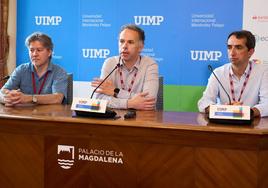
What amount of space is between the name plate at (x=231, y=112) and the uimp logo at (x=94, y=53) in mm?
2351

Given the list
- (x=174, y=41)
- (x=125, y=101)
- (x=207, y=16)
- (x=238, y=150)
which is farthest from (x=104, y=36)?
(x=238, y=150)

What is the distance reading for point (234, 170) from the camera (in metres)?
1.99

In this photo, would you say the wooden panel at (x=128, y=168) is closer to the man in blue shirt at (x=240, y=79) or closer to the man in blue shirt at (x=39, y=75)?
the man in blue shirt at (x=240, y=79)

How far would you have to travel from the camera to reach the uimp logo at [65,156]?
7.27ft

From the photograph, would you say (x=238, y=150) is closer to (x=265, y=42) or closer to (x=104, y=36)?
(x=265, y=42)

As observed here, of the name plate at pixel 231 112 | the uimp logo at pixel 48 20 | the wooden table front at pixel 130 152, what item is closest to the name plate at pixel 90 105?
the wooden table front at pixel 130 152

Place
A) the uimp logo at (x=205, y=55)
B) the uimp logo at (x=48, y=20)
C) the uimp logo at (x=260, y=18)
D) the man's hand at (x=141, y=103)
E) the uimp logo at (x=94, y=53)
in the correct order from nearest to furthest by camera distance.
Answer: the man's hand at (x=141, y=103)
the uimp logo at (x=260, y=18)
the uimp logo at (x=205, y=55)
the uimp logo at (x=94, y=53)
the uimp logo at (x=48, y=20)

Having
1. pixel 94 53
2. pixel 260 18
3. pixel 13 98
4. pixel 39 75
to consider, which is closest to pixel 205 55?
pixel 260 18

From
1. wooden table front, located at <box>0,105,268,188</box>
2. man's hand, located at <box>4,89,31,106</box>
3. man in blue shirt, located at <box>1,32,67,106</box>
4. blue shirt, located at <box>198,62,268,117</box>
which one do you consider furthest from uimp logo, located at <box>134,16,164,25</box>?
wooden table front, located at <box>0,105,268,188</box>

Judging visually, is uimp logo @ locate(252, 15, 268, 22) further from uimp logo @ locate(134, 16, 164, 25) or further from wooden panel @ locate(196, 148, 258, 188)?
wooden panel @ locate(196, 148, 258, 188)

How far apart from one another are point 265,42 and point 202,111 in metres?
1.50

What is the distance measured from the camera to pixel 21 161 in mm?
2307

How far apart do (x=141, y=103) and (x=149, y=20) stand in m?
1.70

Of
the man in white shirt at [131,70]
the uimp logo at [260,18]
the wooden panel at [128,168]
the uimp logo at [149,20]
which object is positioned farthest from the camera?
the uimp logo at [149,20]
